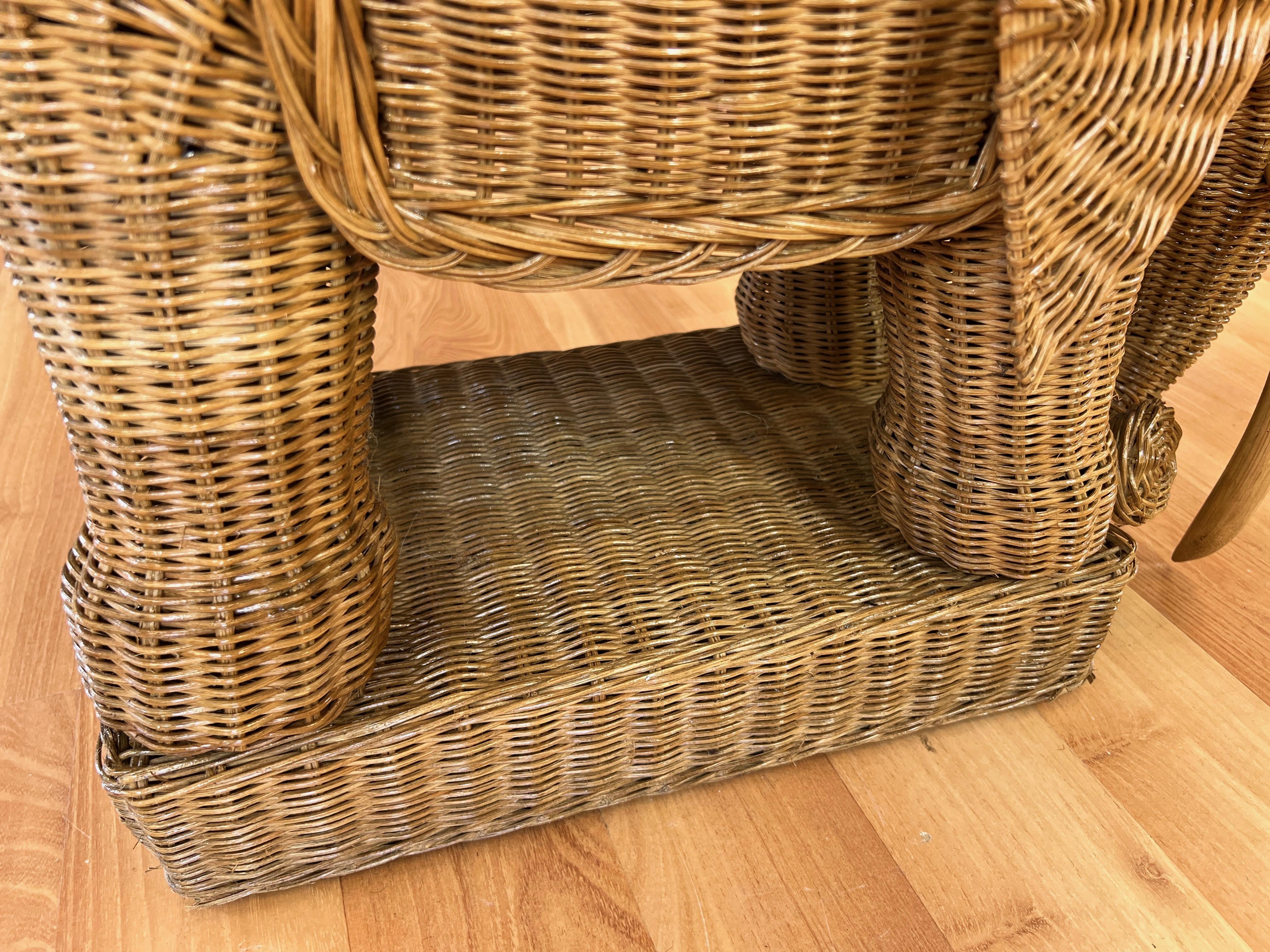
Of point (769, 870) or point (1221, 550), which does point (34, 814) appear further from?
point (1221, 550)

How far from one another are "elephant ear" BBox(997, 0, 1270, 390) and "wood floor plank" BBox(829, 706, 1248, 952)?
1.19 feet

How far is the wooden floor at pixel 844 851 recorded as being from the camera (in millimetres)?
654

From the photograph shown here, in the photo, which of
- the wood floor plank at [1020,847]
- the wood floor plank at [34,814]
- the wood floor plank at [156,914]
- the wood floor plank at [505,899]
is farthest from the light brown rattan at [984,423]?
the wood floor plank at [34,814]

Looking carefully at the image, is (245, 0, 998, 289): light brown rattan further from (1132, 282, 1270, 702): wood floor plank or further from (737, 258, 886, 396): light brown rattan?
(1132, 282, 1270, 702): wood floor plank

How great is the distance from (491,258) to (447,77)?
83 millimetres

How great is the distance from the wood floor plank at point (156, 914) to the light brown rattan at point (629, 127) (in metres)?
0.45

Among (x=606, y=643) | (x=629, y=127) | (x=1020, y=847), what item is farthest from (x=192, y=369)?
(x=1020, y=847)

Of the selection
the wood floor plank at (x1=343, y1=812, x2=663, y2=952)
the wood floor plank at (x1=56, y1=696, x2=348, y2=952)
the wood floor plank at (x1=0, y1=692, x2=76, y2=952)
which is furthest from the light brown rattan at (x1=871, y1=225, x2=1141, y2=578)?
the wood floor plank at (x1=0, y1=692, x2=76, y2=952)

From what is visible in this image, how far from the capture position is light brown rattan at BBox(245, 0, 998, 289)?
417mm

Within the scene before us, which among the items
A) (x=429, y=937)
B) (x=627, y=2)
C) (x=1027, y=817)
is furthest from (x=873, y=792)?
(x=627, y=2)

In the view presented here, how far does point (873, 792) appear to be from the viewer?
75cm

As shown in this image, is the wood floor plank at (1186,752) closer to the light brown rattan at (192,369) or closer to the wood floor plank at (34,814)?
the light brown rattan at (192,369)

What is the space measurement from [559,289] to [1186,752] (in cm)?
62

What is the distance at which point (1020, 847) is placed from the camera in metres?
0.71
